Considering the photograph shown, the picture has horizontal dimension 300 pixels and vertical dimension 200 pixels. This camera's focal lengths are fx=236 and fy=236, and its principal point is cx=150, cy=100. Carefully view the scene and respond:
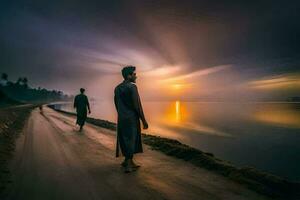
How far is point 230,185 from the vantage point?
527 centimetres

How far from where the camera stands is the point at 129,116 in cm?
642

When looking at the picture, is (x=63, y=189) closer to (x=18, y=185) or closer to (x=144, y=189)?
(x=18, y=185)

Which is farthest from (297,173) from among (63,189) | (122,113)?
(63,189)

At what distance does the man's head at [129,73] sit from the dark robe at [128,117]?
0.12m

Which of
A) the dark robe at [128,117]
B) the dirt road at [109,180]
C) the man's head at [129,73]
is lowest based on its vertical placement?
the dirt road at [109,180]

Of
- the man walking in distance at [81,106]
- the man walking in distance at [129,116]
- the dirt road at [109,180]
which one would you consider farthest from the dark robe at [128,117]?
the man walking in distance at [81,106]

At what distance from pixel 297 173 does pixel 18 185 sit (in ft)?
64.7

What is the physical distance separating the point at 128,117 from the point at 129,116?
0.04 meters

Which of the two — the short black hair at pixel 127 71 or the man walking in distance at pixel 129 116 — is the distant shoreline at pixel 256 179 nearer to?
the man walking in distance at pixel 129 116

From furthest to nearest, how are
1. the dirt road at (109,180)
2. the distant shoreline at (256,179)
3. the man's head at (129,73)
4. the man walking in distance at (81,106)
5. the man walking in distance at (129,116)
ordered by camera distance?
the man walking in distance at (81,106) < the man's head at (129,73) < the man walking in distance at (129,116) < the distant shoreline at (256,179) < the dirt road at (109,180)

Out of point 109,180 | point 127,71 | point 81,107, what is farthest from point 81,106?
point 109,180

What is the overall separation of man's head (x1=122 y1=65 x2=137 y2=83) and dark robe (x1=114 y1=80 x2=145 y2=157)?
122 mm

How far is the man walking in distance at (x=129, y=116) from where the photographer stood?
632 centimetres

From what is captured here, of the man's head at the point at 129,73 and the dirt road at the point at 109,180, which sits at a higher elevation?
the man's head at the point at 129,73
